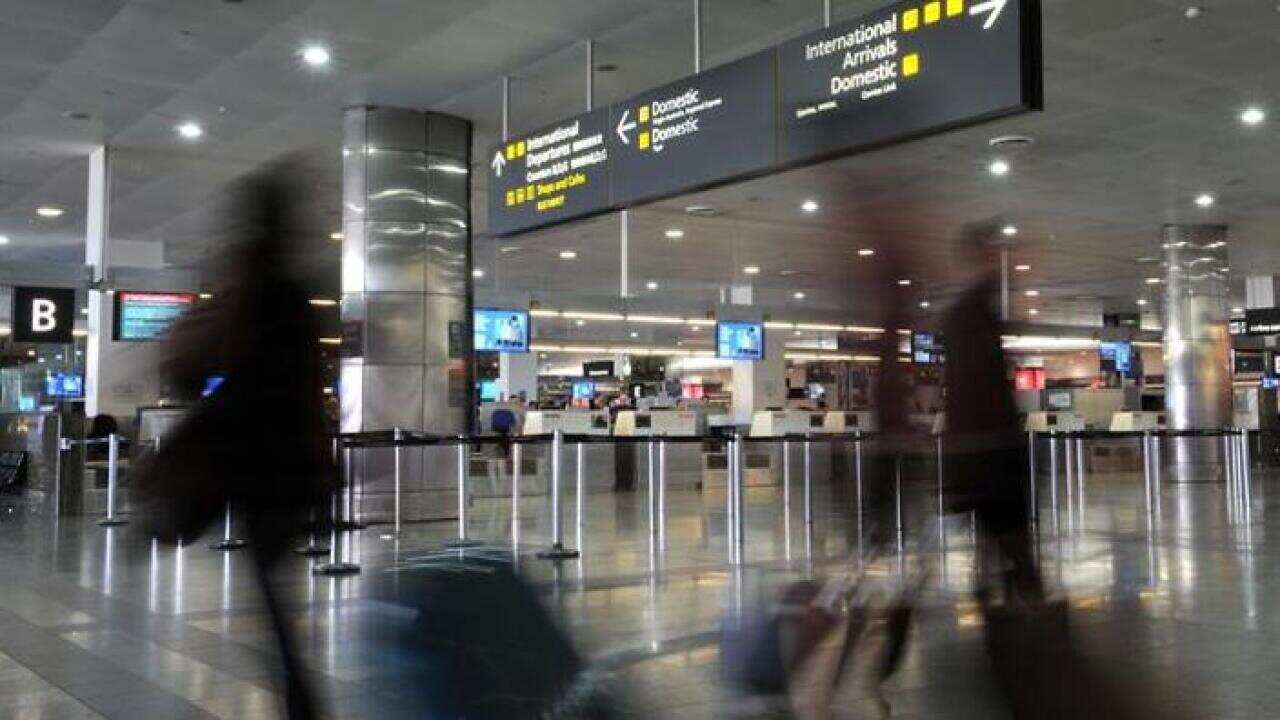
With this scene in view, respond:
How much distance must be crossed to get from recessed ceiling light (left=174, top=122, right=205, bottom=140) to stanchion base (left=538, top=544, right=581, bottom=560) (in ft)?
23.5

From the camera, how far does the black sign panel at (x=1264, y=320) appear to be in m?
24.8

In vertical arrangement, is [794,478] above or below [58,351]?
below

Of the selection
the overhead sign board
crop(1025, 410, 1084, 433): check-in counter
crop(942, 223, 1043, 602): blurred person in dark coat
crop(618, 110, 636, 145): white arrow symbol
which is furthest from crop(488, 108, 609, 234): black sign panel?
crop(1025, 410, 1084, 433): check-in counter

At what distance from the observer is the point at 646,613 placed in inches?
251

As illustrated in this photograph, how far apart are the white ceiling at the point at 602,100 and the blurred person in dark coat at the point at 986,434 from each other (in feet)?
0.42

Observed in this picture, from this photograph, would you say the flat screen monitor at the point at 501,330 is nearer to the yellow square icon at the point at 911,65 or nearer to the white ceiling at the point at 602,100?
the white ceiling at the point at 602,100

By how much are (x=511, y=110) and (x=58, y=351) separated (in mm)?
31974

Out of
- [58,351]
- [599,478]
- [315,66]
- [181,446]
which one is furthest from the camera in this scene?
[58,351]

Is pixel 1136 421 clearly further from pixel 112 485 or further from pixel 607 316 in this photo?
pixel 112 485

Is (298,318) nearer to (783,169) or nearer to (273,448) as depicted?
(273,448)

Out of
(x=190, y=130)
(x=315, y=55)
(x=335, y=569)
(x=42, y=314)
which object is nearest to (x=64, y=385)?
(x=42, y=314)

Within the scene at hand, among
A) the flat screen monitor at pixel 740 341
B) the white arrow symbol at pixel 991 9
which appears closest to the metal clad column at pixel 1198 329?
the flat screen monitor at pixel 740 341

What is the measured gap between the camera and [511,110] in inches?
485

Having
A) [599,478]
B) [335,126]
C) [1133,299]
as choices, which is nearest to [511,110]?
[335,126]
